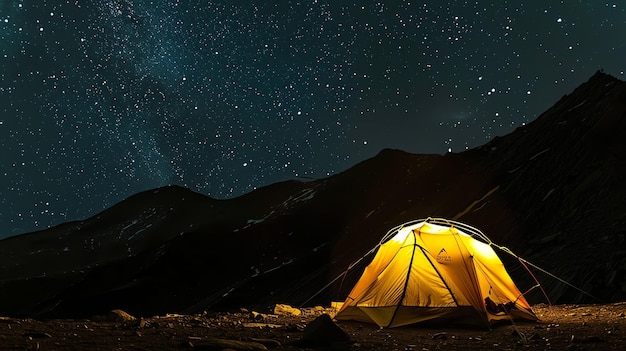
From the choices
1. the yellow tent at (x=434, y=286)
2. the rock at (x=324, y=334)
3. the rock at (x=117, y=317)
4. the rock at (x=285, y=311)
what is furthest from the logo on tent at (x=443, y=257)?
the rock at (x=117, y=317)

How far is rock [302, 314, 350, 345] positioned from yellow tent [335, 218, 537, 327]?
304cm

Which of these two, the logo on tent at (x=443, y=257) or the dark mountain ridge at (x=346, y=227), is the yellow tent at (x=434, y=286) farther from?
the dark mountain ridge at (x=346, y=227)

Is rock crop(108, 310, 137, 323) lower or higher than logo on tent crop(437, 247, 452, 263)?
higher

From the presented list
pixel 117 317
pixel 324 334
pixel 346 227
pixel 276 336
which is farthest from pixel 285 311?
pixel 346 227

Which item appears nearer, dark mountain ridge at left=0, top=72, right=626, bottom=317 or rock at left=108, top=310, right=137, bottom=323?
rock at left=108, top=310, right=137, bottom=323

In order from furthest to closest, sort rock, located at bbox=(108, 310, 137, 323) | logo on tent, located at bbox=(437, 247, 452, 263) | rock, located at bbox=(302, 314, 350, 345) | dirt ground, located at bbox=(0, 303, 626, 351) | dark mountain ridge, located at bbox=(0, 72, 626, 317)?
dark mountain ridge, located at bbox=(0, 72, 626, 317) → logo on tent, located at bbox=(437, 247, 452, 263) → rock, located at bbox=(108, 310, 137, 323) → rock, located at bbox=(302, 314, 350, 345) → dirt ground, located at bbox=(0, 303, 626, 351)

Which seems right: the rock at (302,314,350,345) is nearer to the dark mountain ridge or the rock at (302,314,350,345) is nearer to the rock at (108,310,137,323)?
the rock at (108,310,137,323)

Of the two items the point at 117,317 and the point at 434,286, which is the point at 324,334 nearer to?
the point at 434,286

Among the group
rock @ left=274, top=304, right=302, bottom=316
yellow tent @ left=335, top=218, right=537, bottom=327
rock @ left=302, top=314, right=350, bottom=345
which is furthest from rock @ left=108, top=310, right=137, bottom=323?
yellow tent @ left=335, top=218, right=537, bottom=327

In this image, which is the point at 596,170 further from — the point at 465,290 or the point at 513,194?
the point at 465,290

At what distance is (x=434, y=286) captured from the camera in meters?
10.9

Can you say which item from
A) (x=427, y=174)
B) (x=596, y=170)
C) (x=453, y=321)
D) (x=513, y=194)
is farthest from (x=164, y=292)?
(x=453, y=321)

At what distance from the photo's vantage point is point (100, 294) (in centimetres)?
7819

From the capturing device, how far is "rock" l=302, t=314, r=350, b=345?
775cm
